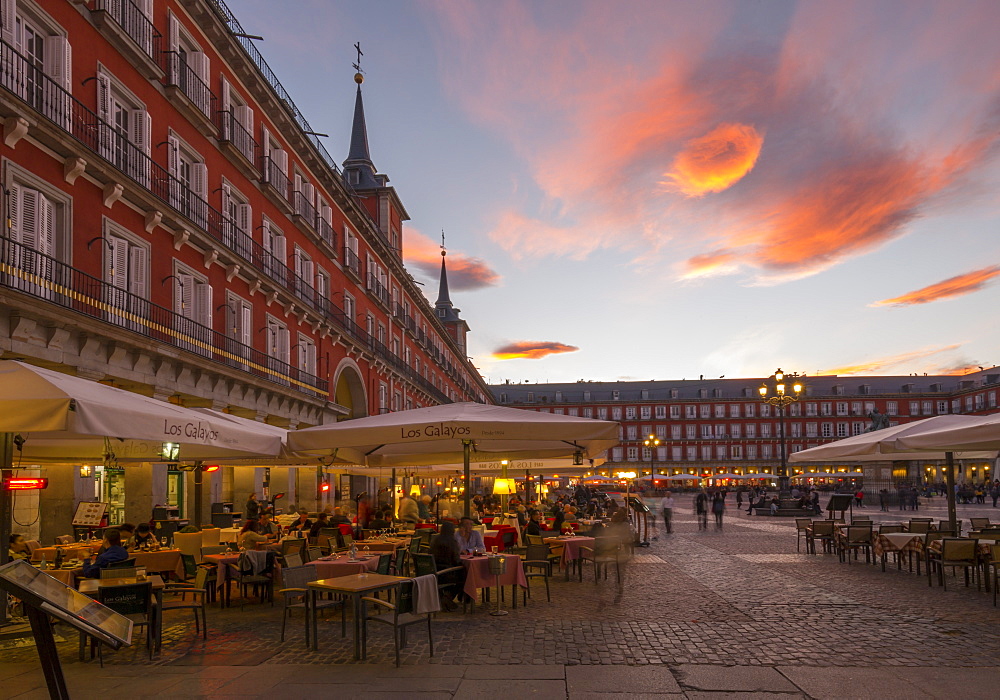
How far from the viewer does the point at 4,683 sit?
24.2 ft

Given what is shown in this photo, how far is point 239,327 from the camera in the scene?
2519 cm

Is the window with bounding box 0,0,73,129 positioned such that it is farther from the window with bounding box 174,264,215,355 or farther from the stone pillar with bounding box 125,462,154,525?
the stone pillar with bounding box 125,462,154,525

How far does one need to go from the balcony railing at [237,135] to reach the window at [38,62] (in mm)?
7388

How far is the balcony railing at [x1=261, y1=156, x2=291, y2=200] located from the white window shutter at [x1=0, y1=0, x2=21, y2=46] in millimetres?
11954

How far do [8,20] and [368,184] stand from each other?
107 ft

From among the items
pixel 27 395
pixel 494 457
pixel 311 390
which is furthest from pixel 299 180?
pixel 27 395

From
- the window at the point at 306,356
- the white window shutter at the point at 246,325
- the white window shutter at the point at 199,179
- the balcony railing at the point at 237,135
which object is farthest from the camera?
the window at the point at 306,356

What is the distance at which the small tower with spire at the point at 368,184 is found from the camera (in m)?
46.5

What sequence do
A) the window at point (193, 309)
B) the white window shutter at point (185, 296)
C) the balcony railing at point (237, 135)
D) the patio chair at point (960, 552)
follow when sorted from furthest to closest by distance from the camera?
the balcony railing at point (237, 135), the white window shutter at point (185, 296), the window at point (193, 309), the patio chair at point (960, 552)

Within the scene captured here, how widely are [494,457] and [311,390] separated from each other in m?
14.9

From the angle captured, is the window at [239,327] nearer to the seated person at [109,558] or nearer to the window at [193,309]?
the window at [193,309]

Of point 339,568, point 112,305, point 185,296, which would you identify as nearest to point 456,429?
point 339,568

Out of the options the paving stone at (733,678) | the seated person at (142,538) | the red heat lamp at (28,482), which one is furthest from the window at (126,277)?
the paving stone at (733,678)

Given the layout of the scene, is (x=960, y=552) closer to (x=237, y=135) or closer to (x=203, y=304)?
(x=203, y=304)
